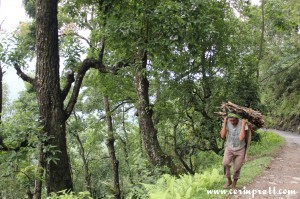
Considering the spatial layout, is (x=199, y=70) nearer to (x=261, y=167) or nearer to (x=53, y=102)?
(x=261, y=167)

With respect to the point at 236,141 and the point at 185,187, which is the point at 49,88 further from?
the point at 236,141

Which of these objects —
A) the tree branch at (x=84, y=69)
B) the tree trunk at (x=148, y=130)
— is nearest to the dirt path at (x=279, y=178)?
the tree trunk at (x=148, y=130)

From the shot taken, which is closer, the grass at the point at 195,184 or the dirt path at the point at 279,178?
the grass at the point at 195,184

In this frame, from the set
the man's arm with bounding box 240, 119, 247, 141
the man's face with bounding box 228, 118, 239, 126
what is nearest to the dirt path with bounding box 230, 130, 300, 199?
the man's arm with bounding box 240, 119, 247, 141

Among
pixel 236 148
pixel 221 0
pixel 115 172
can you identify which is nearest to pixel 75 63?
pixel 236 148

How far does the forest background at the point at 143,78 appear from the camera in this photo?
24.2 feet

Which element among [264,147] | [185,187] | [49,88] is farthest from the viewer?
[264,147]

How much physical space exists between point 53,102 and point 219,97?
304 inches

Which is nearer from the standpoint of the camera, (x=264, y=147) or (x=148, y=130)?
(x=148, y=130)

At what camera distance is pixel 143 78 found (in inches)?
429

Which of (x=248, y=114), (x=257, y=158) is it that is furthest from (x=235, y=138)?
(x=257, y=158)

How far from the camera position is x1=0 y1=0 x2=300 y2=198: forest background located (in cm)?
738

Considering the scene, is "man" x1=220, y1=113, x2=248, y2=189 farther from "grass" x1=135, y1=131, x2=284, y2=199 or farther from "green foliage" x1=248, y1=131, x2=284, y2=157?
"green foliage" x1=248, y1=131, x2=284, y2=157

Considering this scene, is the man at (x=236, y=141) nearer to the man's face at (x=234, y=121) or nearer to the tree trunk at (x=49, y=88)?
the man's face at (x=234, y=121)
